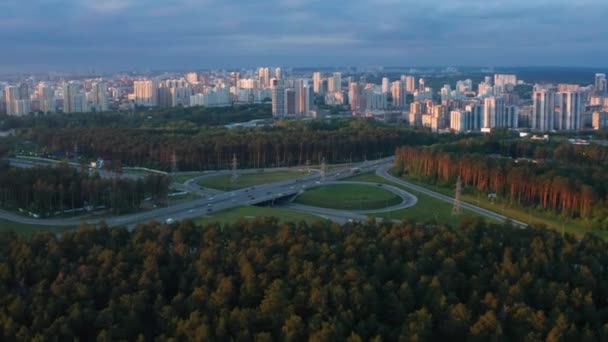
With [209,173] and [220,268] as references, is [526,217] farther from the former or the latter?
[209,173]

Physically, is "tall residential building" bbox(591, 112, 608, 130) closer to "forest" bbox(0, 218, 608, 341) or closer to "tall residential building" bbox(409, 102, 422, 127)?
"tall residential building" bbox(409, 102, 422, 127)

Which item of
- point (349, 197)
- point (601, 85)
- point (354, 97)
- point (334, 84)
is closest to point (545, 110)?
point (354, 97)

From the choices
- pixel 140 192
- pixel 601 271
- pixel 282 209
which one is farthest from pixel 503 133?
pixel 601 271

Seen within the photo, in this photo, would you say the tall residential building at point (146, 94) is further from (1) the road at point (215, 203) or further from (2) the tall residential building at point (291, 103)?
(1) the road at point (215, 203)

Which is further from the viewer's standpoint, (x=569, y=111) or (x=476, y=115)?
(x=476, y=115)

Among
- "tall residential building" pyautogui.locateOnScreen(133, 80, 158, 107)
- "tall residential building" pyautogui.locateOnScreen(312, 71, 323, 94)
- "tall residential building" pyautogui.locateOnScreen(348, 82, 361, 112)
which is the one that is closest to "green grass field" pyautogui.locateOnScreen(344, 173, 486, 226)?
"tall residential building" pyautogui.locateOnScreen(348, 82, 361, 112)

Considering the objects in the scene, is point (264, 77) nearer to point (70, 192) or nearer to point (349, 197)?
point (349, 197)
